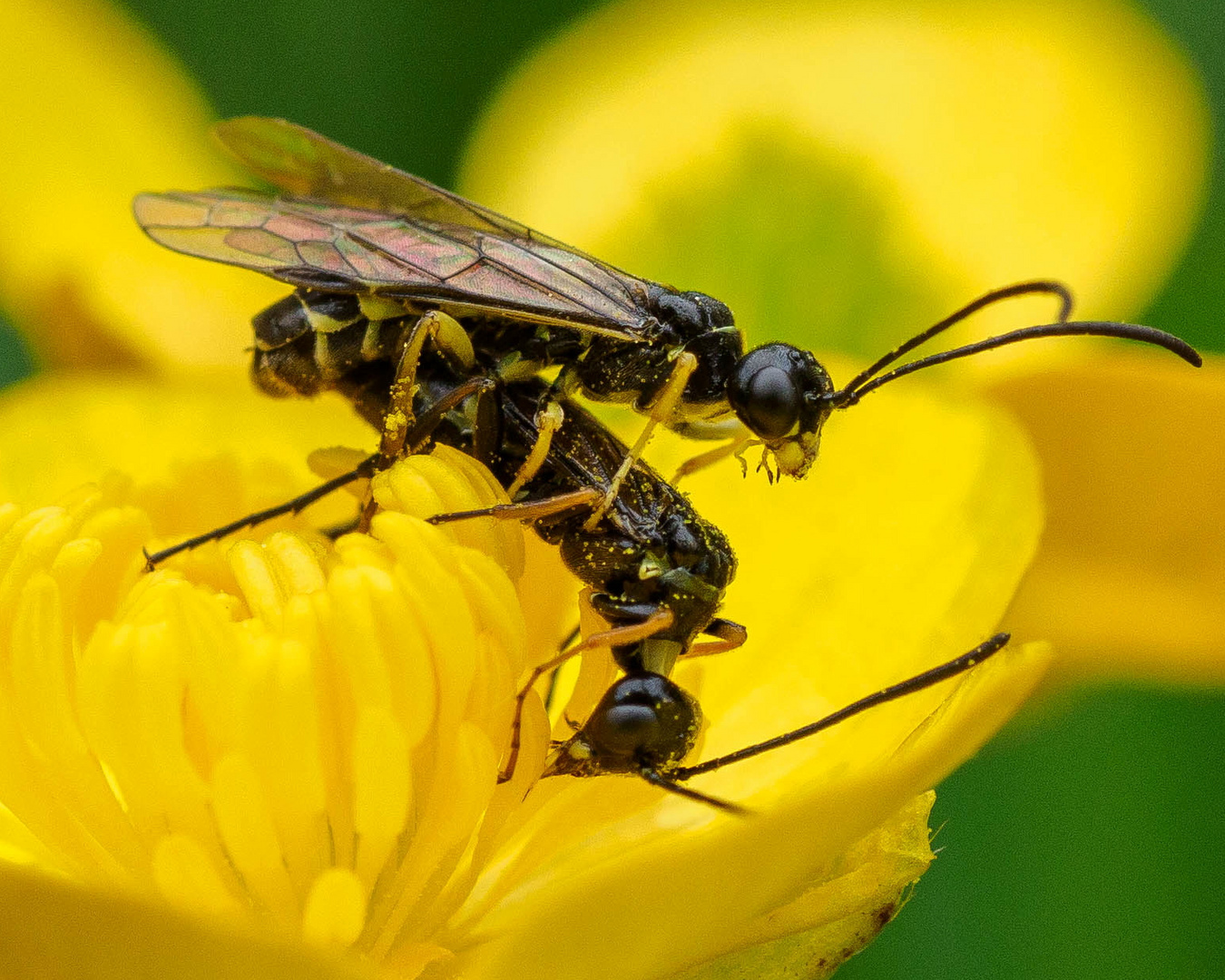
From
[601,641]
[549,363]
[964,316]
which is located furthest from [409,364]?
[964,316]

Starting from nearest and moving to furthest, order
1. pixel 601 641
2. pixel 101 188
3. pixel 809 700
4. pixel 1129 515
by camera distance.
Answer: pixel 601 641, pixel 809 700, pixel 1129 515, pixel 101 188

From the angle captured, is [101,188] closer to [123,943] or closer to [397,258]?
[397,258]

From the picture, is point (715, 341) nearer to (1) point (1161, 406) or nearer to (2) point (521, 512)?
(2) point (521, 512)

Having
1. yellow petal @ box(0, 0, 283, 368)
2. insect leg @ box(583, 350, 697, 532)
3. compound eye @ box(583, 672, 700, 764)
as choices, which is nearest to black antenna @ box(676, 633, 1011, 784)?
compound eye @ box(583, 672, 700, 764)

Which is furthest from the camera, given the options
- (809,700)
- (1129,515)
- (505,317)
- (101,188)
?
(101,188)

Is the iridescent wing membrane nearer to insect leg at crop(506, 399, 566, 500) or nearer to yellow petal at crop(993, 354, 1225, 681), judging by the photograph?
insect leg at crop(506, 399, 566, 500)

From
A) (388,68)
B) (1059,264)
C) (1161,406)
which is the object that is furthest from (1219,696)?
(388,68)

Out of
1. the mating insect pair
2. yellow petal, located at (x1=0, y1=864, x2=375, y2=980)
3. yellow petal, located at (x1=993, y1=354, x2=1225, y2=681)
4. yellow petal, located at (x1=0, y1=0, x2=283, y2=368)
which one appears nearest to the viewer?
yellow petal, located at (x1=0, y1=864, x2=375, y2=980)
